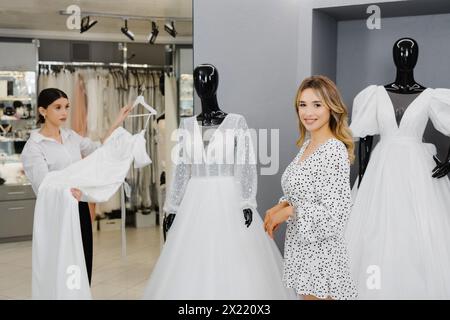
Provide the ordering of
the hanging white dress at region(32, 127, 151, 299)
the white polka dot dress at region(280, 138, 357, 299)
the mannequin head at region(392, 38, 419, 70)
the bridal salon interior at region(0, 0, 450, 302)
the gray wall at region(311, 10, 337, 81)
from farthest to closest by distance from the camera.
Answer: the gray wall at region(311, 10, 337, 81) < the hanging white dress at region(32, 127, 151, 299) < the mannequin head at region(392, 38, 419, 70) < the bridal salon interior at region(0, 0, 450, 302) < the white polka dot dress at region(280, 138, 357, 299)

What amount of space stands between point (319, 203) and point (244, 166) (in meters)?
0.74

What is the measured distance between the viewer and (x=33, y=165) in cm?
277

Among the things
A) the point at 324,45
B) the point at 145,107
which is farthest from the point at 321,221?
the point at 145,107

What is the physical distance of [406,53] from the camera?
261 centimetres

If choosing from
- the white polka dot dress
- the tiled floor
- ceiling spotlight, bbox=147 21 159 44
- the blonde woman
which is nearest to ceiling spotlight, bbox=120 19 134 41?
ceiling spotlight, bbox=147 21 159 44

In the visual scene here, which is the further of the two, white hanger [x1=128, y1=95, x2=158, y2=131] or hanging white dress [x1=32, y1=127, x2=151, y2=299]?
white hanger [x1=128, y1=95, x2=158, y2=131]

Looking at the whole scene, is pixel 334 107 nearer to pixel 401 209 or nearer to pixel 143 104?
pixel 401 209

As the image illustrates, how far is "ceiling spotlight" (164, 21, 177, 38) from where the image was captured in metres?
3.11

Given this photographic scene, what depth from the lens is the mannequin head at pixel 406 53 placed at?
2604 mm

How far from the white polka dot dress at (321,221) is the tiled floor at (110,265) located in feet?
4.44

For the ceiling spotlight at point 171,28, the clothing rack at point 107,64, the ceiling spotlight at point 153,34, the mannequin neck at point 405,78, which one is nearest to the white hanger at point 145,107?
the clothing rack at point 107,64

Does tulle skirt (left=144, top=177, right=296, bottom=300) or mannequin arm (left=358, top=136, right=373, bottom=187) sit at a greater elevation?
mannequin arm (left=358, top=136, right=373, bottom=187)

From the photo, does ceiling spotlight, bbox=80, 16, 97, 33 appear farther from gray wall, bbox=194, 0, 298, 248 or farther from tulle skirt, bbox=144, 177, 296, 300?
tulle skirt, bbox=144, 177, 296, 300

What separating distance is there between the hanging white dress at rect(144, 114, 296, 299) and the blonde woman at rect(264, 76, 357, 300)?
42 centimetres
